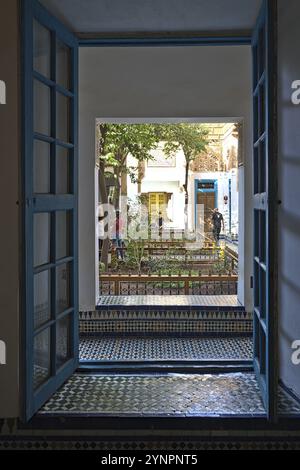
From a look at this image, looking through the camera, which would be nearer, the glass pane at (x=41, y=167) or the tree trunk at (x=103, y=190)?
the glass pane at (x=41, y=167)

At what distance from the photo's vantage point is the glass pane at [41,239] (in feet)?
10.0

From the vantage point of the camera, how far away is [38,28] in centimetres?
310

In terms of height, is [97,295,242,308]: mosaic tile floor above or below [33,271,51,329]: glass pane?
below

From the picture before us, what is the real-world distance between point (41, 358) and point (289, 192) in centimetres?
168

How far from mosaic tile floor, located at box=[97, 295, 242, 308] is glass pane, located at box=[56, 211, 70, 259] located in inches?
68.0

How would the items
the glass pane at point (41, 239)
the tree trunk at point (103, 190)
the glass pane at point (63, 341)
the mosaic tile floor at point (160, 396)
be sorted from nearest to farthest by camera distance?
the mosaic tile floor at point (160, 396) → the glass pane at point (41, 239) → the glass pane at point (63, 341) → the tree trunk at point (103, 190)

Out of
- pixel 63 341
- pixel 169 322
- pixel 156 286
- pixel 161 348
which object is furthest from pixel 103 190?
pixel 63 341

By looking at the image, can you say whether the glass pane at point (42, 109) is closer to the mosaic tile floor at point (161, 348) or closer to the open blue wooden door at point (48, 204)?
the open blue wooden door at point (48, 204)

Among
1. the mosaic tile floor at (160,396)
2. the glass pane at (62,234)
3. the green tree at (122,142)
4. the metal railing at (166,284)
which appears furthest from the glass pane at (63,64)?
the green tree at (122,142)

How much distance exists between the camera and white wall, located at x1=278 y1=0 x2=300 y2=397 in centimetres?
315

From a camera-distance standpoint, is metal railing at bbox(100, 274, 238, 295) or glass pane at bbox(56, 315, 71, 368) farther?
metal railing at bbox(100, 274, 238, 295)

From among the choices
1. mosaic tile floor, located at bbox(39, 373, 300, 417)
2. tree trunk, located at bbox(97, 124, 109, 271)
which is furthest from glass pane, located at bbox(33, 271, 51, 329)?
tree trunk, located at bbox(97, 124, 109, 271)

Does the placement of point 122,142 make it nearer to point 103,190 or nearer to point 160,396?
point 103,190

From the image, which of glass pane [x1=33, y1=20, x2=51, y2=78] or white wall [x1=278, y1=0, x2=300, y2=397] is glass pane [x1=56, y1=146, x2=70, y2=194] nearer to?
glass pane [x1=33, y1=20, x2=51, y2=78]
